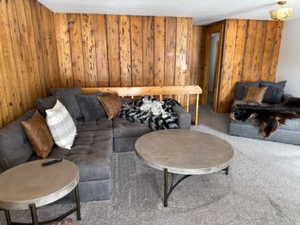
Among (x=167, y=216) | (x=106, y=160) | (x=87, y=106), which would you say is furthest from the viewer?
(x=87, y=106)

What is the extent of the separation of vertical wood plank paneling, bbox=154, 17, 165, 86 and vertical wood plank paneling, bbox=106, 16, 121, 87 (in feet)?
2.57

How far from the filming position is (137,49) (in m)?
4.35

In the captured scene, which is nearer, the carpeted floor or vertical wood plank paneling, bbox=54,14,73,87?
the carpeted floor

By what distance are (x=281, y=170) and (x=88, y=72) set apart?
3694mm

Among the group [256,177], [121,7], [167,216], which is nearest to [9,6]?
[121,7]

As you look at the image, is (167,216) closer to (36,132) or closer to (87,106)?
(36,132)

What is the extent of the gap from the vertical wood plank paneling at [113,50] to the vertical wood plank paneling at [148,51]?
21.6 inches

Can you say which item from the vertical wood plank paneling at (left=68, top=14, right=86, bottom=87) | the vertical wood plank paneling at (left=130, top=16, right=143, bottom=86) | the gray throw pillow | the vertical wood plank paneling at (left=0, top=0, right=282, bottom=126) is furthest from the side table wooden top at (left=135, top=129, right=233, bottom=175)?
the vertical wood plank paneling at (left=68, top=14, right=86, bottom=87)

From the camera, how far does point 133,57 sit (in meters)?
4.38

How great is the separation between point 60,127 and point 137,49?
2642 mm

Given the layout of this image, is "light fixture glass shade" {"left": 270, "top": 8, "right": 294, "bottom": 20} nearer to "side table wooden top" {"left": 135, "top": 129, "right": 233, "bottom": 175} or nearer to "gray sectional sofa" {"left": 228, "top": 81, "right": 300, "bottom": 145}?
"gray sectional sofa" {"left": 228, "top": 81, "right": 300, "bottom": 145}

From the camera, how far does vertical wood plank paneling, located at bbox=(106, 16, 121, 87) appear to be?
414 cm

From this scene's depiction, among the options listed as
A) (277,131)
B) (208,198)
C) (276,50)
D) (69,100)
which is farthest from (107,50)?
(276,50)

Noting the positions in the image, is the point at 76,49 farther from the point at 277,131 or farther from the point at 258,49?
the point at 258,49
